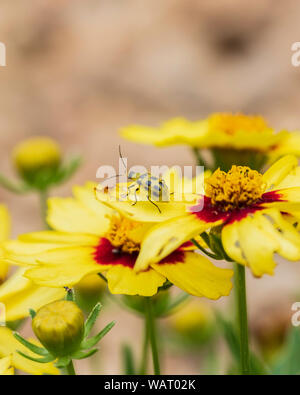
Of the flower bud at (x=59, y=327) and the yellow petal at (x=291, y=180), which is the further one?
the yellow petal at (x=291, y=180)

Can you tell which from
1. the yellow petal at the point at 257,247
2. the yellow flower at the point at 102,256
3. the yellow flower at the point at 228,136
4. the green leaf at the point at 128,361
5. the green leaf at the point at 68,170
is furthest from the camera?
the green leaf at the point at 68,170

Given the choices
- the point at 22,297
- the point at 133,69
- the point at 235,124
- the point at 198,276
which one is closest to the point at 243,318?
the point at 198,276

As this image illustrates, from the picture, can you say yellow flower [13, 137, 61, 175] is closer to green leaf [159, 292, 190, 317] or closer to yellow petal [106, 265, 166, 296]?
green leaf [159, 292, 190, 317]

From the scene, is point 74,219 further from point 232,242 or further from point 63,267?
point 232,242

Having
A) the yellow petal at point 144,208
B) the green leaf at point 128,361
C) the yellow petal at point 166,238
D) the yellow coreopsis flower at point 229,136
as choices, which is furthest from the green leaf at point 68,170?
the yellow petal at point 166,238

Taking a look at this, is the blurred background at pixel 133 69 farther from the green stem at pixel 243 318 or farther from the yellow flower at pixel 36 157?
the green stem at pixel 243 318

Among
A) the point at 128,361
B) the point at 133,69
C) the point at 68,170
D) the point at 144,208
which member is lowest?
the point at 128,361

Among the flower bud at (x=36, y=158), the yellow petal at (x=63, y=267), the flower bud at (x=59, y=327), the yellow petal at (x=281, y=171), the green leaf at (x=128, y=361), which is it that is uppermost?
the flower bud at (x=36, y=158)
